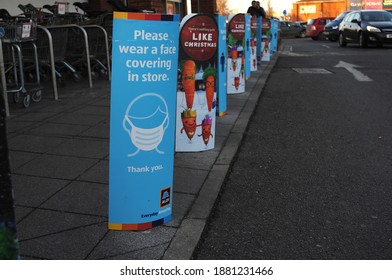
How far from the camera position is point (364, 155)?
17.7 feet

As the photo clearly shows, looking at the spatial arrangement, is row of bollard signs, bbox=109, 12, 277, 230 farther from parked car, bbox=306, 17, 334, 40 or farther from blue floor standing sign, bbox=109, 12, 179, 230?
parked car, bbox=306, 17, 334, 40

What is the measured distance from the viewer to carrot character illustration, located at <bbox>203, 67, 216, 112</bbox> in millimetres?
5219

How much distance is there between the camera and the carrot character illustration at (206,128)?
17.4ft

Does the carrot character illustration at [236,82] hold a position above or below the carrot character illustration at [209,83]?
below

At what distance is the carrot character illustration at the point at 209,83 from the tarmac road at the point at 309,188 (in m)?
0.71

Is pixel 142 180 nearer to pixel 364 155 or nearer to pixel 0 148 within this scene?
pixel 0 148

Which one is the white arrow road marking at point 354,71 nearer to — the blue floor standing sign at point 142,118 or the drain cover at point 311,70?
the drain cover at point 311,70

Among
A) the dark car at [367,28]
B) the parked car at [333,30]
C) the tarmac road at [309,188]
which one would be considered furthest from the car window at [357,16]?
the tarmac road at [309,188]

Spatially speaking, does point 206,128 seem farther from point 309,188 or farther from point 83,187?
point 83,187

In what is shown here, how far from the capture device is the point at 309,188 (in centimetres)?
440

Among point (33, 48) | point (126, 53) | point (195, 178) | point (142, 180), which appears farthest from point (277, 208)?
point (33, 48)

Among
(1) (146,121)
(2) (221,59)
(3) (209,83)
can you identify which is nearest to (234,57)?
(2) (221,59)

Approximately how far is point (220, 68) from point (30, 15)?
4.43 m

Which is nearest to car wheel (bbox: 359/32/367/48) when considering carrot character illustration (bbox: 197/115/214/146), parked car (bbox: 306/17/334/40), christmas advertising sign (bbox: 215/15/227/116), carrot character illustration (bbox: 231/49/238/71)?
parked car (bbox: 306/17/334/40)
